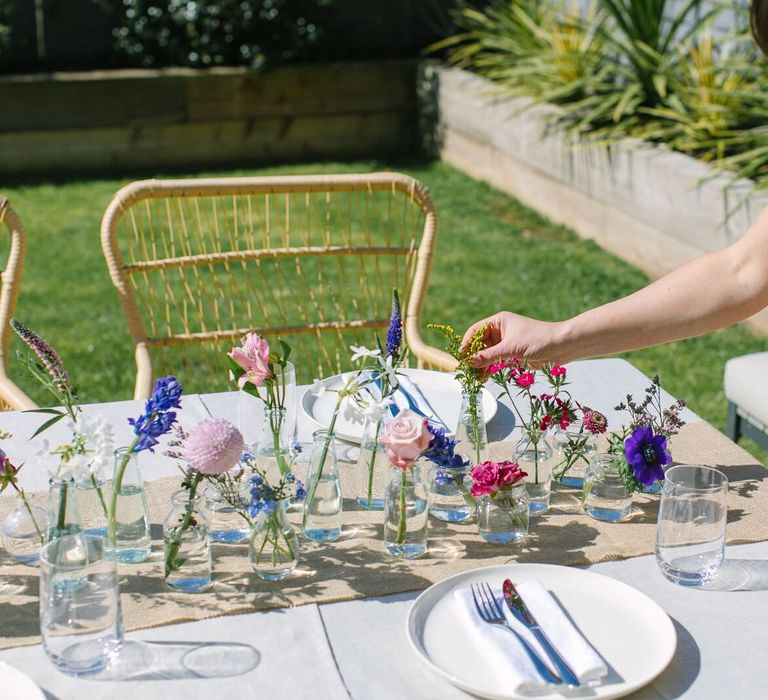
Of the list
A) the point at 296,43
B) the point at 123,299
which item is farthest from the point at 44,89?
the point at 123,299

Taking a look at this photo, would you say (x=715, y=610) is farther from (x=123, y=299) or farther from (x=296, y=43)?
(x=296, y=43)

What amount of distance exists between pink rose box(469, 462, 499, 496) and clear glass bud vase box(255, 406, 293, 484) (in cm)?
25

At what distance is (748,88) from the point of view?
4.99m

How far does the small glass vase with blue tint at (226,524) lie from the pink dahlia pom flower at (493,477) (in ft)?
0.99

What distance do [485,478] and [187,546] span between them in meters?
0.37

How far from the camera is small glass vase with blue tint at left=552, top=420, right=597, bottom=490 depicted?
1.62 metres

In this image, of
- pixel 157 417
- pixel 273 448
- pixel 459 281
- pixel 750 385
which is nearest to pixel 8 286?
pixel 273 448

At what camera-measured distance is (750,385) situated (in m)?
2.78

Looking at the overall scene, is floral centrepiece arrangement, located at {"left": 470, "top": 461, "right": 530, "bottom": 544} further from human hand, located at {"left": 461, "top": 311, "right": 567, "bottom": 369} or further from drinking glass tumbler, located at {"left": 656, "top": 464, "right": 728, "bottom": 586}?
human hand, located at {"left": 461, "top": 311, "right": 567, "bottom": 369}

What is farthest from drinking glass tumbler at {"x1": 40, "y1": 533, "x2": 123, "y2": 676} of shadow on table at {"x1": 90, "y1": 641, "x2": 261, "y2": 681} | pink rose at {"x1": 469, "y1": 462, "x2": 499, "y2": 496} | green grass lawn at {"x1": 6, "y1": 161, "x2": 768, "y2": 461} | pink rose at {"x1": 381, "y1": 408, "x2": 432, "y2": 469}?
green grass lawn at {"x1": 6, "y1": 161, "x2": 768, "y2": 461}

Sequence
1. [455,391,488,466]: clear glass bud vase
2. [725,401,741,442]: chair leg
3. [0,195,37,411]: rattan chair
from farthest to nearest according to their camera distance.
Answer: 1. [725,401,741,442]: chair leg
2. [0,195,37,411]: rattan chair
3. [455,391,488,466]: clear glass bud vase

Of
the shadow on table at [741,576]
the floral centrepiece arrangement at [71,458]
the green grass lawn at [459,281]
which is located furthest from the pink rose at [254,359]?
the green grass lawn at [459,281]

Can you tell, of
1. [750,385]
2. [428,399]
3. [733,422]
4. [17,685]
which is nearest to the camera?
[17,685]

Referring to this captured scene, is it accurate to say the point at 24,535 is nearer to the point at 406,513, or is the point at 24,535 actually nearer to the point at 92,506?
the point at 92,506
